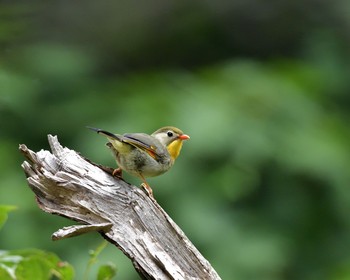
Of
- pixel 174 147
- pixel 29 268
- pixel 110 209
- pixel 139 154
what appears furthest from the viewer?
pixel 174 147

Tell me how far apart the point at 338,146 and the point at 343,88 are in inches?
54.7

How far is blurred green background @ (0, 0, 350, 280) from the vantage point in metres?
7.31

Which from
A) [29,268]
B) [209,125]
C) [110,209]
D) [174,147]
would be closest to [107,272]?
[29,268]

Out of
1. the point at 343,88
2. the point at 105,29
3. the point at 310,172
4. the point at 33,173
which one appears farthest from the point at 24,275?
the point at 105,29

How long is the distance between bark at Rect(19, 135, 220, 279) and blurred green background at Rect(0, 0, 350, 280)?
2419 mm

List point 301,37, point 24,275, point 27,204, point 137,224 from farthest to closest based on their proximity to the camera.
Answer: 1. point 301,37
2. point 27,204
3. point 137,224
4. point 24,275

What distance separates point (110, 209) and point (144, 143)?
31.0 inches

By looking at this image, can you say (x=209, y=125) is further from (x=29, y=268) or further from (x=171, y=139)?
(x=29, y=268)

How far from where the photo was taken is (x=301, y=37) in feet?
35.7

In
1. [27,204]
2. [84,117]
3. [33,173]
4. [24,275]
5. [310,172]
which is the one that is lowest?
[24,275]

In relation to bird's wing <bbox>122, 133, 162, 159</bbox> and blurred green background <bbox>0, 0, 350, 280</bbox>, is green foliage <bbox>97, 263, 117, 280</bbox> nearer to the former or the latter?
bird's wing <bbox>122, 133, 162, 159</bbox>

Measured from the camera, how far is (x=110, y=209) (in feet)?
12.9

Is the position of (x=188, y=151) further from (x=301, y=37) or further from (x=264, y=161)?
(x=301, y=37)

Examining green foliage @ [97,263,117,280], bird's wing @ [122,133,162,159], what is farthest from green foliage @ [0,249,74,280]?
bird's wing @ [122,133,162,159]
